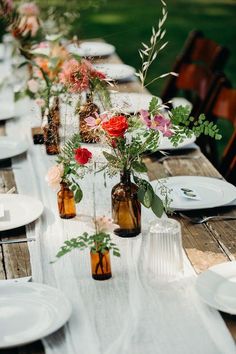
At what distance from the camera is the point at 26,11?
388cm

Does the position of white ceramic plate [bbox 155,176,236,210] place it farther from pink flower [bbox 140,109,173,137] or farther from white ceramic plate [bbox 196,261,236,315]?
white ceramic plate [bbox 196,261,236,315]

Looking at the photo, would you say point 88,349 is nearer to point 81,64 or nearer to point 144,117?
point 144,117

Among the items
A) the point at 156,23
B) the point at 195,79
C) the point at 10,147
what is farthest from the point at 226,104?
the point at 156,23

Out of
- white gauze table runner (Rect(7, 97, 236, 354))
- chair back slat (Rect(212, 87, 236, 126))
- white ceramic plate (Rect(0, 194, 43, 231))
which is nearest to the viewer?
white gauze table runner (Rect(7, 97, 236, 354))

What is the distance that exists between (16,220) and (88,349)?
0.80 meters

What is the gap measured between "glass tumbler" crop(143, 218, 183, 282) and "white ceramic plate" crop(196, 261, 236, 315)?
0.27 ft

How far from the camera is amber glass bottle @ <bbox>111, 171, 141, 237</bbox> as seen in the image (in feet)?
7.86

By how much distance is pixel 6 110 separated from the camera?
3.98 m

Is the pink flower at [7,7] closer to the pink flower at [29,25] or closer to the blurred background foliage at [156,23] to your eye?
the pink flower at [29,25]

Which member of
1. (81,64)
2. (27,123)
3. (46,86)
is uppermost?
(81,64)

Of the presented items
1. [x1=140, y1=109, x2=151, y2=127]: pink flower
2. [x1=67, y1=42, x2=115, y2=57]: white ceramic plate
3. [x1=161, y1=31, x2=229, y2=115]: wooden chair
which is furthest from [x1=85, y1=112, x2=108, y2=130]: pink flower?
[x1=67, y1=42, x2=115, y2=57]: white ceramic plate

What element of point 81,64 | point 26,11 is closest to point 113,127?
point 81,64

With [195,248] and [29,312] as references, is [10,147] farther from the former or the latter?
[29,312]

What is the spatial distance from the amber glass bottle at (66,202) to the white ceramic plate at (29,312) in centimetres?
54
